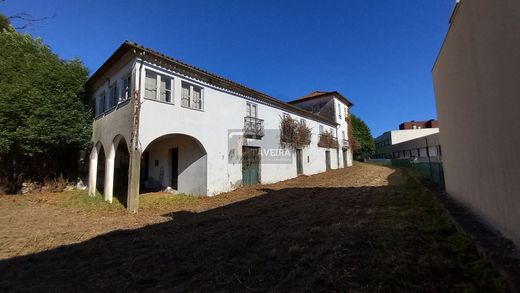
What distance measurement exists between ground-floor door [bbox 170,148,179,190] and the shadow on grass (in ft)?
22.2

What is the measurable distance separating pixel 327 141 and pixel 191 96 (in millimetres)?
15827

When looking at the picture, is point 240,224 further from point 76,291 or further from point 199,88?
point 199,88

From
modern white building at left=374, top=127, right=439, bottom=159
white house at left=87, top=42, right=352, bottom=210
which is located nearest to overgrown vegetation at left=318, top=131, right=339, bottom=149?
white house at left=87, top=42, right=352, bottom=210

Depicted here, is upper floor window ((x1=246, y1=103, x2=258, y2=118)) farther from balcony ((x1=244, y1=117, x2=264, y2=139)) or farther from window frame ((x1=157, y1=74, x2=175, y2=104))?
window frame ((x1=157, y1=74, x2=175, y2=104))

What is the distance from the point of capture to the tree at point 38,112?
12.4 m

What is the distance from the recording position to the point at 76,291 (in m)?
3.73

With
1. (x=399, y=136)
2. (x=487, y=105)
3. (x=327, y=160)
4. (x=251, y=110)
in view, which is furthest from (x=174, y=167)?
(x=399, y=136)

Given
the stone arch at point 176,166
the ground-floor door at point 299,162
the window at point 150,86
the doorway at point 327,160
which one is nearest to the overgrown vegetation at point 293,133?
the ground-floor door at point 299,162

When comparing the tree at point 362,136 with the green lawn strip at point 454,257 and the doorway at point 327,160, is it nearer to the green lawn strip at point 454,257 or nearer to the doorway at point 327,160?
the doorway at point 327,160

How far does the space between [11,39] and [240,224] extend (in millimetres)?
15745

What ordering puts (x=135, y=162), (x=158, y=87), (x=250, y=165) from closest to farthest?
(x=135, y=162), (x=158, y=87), (x=250, y=165)

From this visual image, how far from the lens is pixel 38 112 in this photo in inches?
495

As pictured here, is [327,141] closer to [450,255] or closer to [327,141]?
[327,141]

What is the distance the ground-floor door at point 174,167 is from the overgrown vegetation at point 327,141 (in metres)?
13.2
